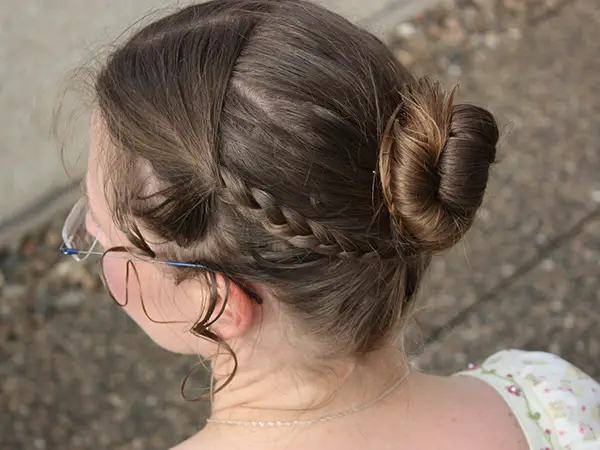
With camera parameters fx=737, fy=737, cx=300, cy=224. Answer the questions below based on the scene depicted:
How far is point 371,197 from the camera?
110 cm

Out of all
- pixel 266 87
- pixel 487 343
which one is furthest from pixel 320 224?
pixel 487 343

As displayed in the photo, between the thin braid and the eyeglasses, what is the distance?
6.0 inches

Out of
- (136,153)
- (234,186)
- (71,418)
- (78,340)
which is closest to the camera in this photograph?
(234,186)

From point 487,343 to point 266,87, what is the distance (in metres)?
1.69

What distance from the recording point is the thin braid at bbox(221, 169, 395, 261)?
1048 mm

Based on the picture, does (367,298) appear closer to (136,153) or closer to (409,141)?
(409,141)

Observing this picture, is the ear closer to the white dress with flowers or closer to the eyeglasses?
the eyeglasses

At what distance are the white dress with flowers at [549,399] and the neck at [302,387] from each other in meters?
0.28

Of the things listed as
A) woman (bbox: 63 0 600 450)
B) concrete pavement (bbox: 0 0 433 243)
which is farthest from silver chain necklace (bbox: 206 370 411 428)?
concrete pavement (bbox: 0 0 433 243)

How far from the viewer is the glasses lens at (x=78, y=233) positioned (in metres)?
1.52

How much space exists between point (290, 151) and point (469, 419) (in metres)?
0.66

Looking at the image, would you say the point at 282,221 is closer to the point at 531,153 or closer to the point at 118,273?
the point at 118,273

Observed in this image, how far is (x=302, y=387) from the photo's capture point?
1323 mm

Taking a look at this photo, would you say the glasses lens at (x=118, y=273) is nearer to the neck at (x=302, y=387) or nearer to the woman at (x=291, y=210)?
the woman at (x=291, y=210)
